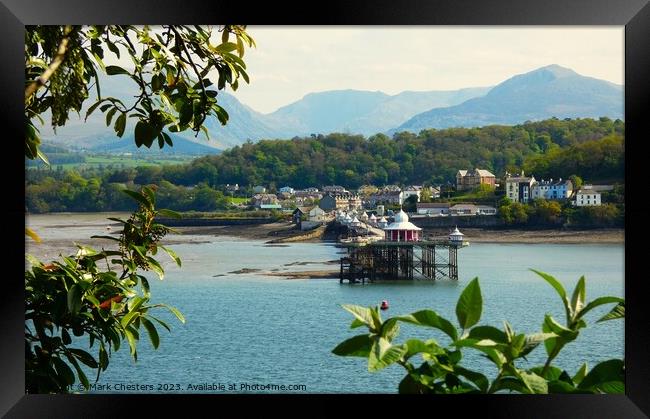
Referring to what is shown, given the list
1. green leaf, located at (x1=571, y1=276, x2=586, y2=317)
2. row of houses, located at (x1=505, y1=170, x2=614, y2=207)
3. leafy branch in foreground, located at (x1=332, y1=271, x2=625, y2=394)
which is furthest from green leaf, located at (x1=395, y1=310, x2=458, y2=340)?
row of houses, located at (x1=505, y1=170, x2=614, y2=207)

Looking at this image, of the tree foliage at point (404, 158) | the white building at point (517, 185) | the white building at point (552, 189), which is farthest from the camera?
the white building at point (552, 189)

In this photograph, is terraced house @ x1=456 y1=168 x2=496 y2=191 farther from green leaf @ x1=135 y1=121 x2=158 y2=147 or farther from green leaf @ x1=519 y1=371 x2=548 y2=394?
green leaf @ x1=519 y1=371 x2=548 y2=394

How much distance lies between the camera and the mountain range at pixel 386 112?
43.1 ft

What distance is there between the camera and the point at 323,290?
16875 millimetres

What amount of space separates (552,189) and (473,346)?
15.4 metres

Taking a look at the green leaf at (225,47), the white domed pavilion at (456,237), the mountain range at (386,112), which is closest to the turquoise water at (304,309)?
the white domed pavilion at (456,237)

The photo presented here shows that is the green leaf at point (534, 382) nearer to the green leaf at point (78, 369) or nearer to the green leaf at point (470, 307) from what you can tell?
the green leaf at point (470, 307)

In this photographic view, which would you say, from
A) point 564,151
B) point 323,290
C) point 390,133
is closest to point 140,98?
point 390,133

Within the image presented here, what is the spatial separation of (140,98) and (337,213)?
1458cm

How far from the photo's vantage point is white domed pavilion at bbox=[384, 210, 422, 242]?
16.1 meters

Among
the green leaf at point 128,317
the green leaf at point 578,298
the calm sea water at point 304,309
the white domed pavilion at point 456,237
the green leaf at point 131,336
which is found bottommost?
the calm sea water at point 304,309
